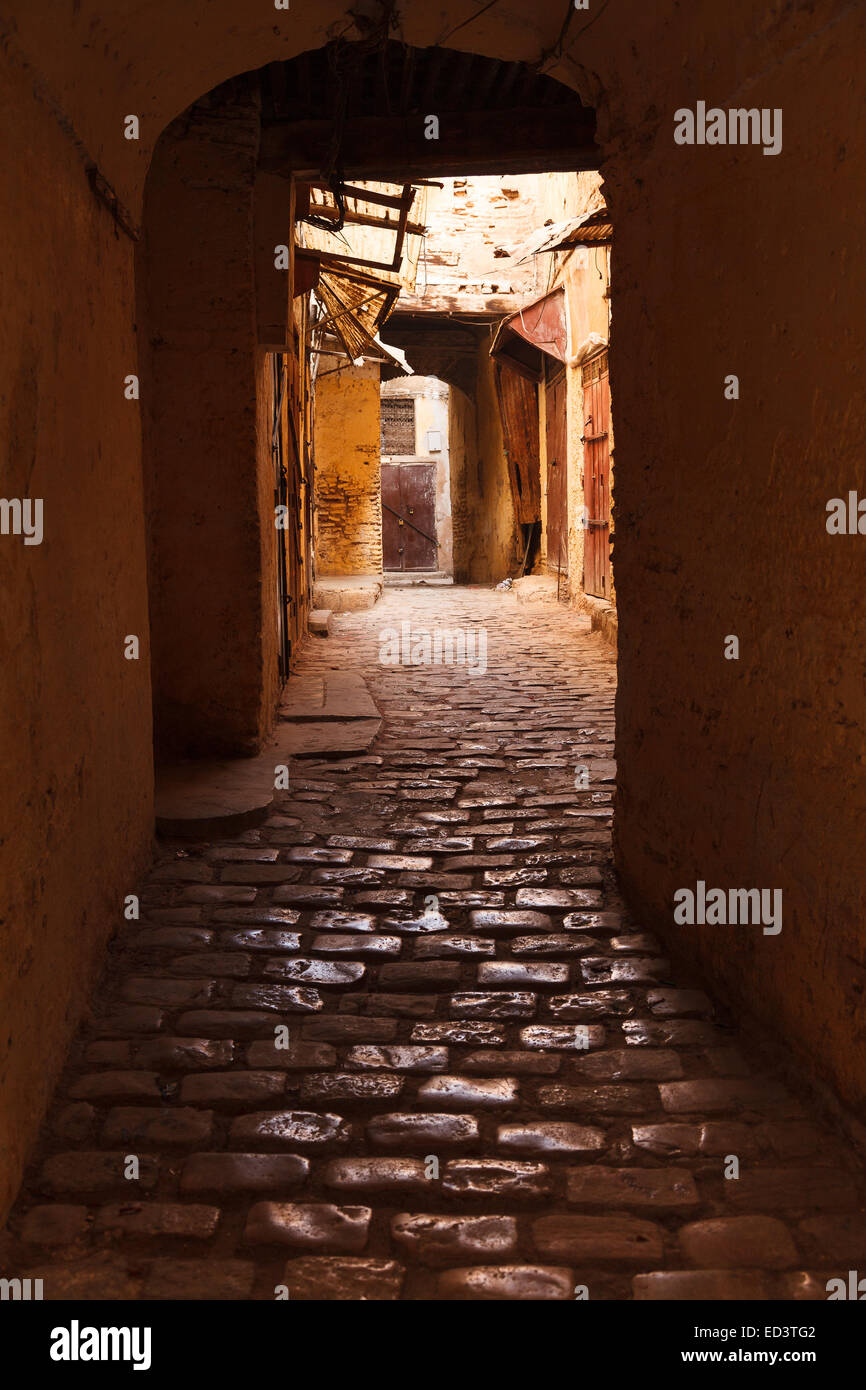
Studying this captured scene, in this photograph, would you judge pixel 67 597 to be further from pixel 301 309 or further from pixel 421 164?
pixel 301 309

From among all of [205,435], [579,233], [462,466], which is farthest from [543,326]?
[462,466]

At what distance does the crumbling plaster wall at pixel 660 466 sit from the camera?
2438mm

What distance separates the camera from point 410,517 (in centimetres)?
3017

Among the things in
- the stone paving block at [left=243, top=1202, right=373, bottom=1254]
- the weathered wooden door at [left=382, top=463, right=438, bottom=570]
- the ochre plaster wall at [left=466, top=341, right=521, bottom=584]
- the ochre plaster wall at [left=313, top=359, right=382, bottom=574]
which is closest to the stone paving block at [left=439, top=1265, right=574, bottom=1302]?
the stone paving block at [left=243, top=1202, right=373, bottom=1254]

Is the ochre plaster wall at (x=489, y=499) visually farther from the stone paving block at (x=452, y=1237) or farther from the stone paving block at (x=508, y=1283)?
the stone paving block at (x=508, y=1283)

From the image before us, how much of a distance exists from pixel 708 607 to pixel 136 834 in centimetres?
223

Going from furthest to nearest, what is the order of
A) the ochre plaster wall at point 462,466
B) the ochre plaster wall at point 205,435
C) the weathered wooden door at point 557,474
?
the ochre plaster wall at point 462,466
the weathered wooden door at point 557,474
the ochre plaster wall at point 205,435

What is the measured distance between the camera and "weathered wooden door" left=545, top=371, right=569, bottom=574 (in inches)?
524

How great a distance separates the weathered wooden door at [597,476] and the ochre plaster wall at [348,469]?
525 cm

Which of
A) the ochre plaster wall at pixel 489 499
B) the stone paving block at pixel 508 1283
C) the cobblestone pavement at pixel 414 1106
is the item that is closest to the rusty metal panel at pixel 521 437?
the ochre plaster wall at pixel 489 499

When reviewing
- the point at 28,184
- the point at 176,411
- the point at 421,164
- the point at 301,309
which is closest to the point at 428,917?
the point at 28,184

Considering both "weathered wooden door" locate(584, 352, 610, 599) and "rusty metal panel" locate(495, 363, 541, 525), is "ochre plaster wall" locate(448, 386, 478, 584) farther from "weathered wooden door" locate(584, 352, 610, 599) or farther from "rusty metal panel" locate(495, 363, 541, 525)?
"weathered wooden door" locate(584, 352, 610, 599)

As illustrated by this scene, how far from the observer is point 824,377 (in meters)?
2.44

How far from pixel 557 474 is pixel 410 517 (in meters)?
16.4
